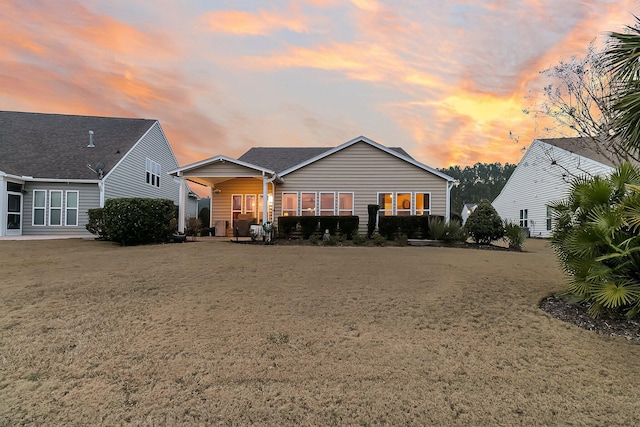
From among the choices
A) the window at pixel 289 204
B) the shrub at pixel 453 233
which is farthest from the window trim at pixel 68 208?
the shrub at pixel 453 233

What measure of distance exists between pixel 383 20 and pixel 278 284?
10433 millimetres

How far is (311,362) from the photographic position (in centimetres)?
334

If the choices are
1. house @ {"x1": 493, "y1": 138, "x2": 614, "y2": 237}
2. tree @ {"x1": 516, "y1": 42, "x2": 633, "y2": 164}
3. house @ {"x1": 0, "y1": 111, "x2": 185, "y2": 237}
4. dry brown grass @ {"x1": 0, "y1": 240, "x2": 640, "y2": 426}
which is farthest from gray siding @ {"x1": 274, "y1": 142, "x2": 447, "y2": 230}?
dry brown grass @ {"x1": 0, "y1": 240, "x2": 640, "y2": 426}

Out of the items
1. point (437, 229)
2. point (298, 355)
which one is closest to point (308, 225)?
point (437, 229)

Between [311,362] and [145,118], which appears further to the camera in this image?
[145,118]

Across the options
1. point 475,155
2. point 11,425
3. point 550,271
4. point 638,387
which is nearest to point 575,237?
point 638,387

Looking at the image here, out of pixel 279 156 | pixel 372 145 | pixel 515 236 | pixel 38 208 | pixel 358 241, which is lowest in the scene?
pixel 358 241

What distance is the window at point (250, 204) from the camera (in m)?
18.1

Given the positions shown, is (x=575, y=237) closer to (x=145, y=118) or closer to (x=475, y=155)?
(x=475, y=155)

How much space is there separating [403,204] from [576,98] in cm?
826

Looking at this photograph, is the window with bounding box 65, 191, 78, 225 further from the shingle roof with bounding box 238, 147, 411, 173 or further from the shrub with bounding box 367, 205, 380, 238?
the shrub with bounding box 367, 205, 380, 238

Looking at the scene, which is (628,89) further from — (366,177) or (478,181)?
(478,181)

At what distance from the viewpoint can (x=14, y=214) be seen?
616 inches

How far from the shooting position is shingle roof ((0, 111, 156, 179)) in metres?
16.5
